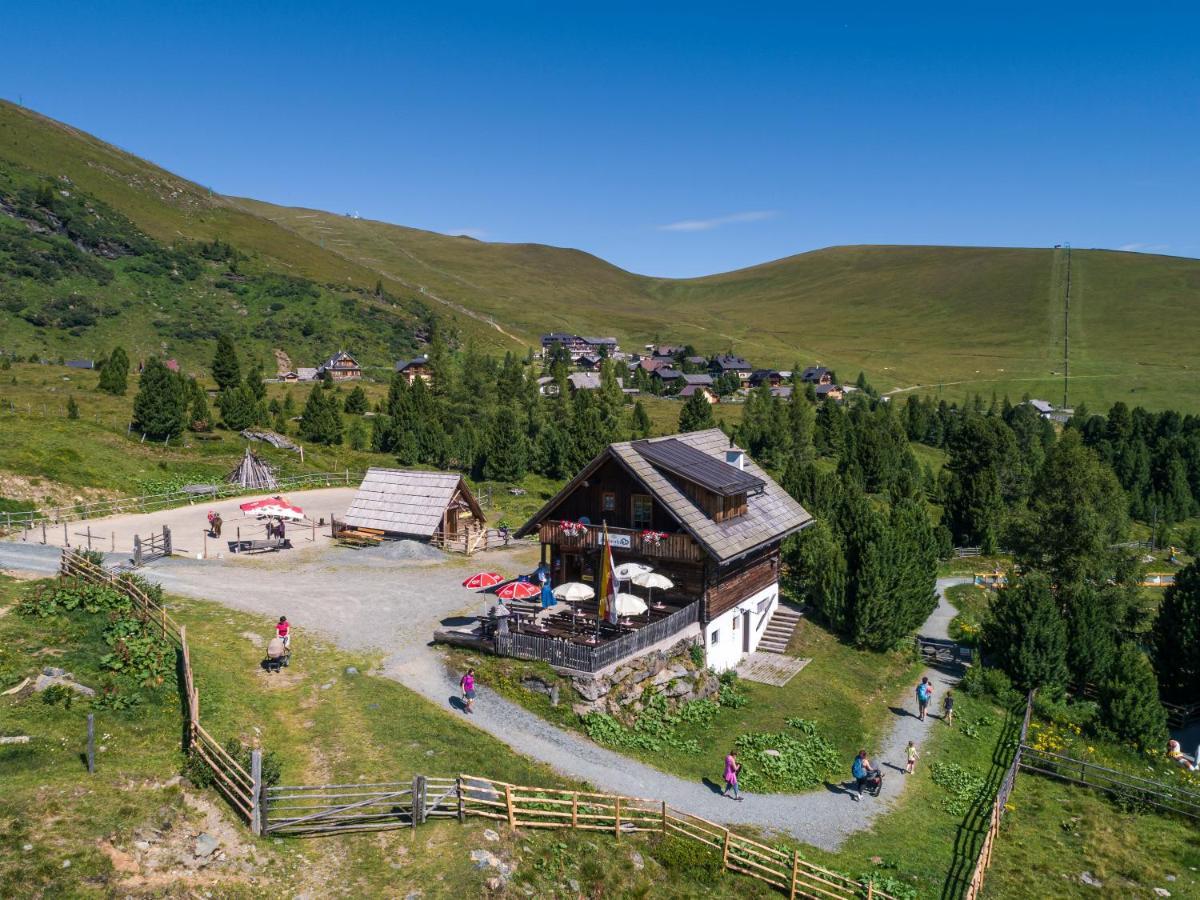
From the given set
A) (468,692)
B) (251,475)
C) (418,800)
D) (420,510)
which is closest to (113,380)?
(251,475)

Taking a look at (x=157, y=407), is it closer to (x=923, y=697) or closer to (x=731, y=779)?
(x=731, y=779)

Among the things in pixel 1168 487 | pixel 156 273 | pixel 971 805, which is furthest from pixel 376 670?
pixel 156 273

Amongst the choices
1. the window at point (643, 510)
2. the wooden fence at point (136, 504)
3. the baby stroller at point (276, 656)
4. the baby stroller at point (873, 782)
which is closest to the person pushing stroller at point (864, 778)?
the baby stroller at point (873, 782)

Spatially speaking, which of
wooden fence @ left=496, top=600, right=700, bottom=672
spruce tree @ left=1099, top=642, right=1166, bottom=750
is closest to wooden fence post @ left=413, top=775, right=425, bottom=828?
wooden fence @ left=496, top=600, right=700, bottom=672

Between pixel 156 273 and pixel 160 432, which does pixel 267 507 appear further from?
pixel 156 273

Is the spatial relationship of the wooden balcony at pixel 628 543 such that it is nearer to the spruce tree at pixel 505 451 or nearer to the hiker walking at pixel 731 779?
the hiker walking at pixel 731 779

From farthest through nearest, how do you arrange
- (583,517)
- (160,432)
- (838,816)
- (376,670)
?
1. (160,432)
2. (583,517)
3. (376,670)
4. (838,816)
